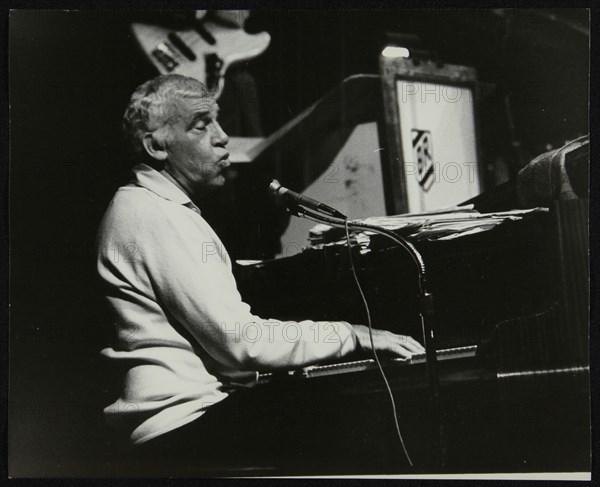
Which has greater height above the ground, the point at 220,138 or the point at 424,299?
the point at 220,138

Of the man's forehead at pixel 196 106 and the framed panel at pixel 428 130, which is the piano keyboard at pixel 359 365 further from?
the man's forehead at pixel 196 106

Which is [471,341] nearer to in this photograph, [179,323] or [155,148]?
[179,323]

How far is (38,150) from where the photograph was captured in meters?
2.05

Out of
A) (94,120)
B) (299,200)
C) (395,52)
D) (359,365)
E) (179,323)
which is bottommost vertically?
(359,365)

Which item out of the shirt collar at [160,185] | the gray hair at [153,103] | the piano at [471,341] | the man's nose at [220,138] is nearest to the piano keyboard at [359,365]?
the piano at [471,341]

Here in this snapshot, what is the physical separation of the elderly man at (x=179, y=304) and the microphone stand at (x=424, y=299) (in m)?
0.05

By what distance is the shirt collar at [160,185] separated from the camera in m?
1.94

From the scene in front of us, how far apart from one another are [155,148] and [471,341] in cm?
110

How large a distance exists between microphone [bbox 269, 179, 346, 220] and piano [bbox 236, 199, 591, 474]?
0.12m

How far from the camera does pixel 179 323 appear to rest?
1915 millimetres

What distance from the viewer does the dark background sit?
1.99 metres

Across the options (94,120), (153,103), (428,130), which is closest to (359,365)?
(428,130)

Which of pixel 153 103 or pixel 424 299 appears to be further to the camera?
pixel 153 103

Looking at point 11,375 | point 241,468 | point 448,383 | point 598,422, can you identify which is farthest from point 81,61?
point 598,422
